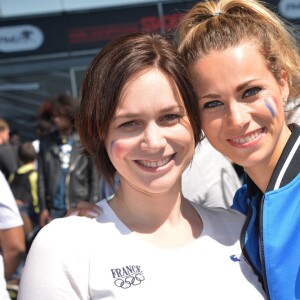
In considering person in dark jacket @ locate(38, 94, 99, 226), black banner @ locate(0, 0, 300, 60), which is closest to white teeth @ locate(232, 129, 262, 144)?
person in dark jacket @ locate(38, 94, 99, 226)

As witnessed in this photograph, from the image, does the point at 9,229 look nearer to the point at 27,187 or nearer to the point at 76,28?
the point at 27,187

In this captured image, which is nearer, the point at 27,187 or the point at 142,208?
the point at 142,208

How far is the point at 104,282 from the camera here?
1.69 metres

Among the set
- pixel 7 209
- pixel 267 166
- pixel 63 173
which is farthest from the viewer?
pixel 63 173

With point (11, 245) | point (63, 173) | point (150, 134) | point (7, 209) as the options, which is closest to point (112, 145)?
point (150, 134)

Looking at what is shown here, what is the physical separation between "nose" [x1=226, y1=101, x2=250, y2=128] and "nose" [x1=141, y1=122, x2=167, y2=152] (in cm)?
27

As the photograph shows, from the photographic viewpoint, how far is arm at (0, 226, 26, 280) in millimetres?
3076

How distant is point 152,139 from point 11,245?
1.62 metres

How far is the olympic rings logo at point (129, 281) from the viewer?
5.57 feet

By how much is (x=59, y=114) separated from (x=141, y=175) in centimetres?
312

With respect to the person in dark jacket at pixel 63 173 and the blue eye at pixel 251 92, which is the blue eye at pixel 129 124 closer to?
the blue eye at pixel 251 92

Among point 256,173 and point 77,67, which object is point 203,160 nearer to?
point 256,173

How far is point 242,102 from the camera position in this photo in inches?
76.5

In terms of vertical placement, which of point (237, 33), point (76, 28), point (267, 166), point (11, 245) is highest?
point (76, 28)
